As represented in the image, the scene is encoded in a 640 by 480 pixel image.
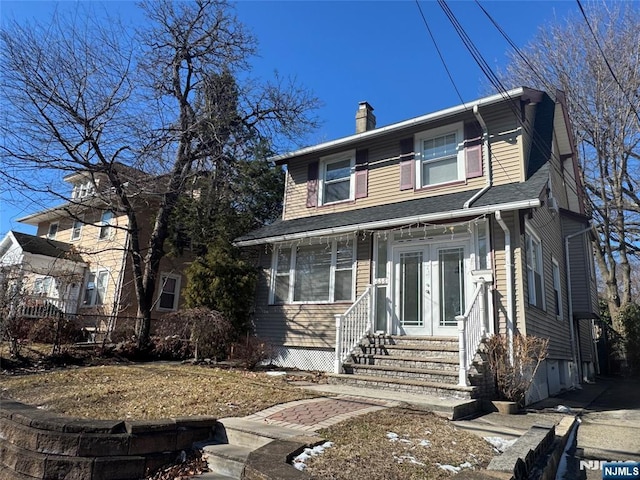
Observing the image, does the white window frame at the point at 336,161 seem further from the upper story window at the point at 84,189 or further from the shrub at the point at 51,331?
the shrub at the point at 51,331

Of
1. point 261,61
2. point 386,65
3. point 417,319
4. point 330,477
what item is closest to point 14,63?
point 261,61

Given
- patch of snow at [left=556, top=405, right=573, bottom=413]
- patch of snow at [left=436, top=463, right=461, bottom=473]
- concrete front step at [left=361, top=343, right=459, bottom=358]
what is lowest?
patch of snow at [left=556, top=405, right=573, bottom=413]

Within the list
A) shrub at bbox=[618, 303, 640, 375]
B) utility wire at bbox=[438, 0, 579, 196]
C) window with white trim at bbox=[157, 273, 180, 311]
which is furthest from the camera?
window with white trim at bbox=[157, 273, 180, 311]

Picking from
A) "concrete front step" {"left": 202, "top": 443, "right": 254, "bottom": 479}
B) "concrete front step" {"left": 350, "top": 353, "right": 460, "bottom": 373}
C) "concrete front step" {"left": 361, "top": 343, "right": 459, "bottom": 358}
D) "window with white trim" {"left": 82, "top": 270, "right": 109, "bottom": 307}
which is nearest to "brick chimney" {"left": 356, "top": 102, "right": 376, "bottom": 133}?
"concrete front step" {"left": 361, "top": 343, "right": 459, "bottom": 358}

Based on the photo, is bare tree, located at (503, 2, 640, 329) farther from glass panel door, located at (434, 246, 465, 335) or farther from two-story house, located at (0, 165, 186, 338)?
two-story house, located at (0, 165, 186, 338)

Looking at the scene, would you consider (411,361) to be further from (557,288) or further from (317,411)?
(557,288)

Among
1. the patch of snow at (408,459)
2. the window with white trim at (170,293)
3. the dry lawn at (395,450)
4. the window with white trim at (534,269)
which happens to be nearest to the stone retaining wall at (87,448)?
the dry lawn at (395,450)

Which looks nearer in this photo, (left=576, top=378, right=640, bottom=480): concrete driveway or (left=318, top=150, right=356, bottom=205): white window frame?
(left=576, top=378, right=640, bottom=480): concrete driveway

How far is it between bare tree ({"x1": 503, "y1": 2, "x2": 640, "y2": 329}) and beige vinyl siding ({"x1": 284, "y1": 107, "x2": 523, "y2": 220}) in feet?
30.6

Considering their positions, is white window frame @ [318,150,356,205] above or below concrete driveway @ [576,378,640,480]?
above

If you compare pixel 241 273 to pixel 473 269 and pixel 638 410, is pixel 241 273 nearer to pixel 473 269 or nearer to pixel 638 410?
pixel 473 269

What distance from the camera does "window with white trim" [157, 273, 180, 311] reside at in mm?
17312

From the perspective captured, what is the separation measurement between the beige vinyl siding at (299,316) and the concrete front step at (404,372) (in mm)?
1858

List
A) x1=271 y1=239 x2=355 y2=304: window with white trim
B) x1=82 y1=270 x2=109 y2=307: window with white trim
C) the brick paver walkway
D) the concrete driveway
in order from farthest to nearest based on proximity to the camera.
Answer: x1=82 y1=270 x2=109 y2=307: window with white trim → x1=271 y1=239 x2=355 y2=304: window with white trim → the concrete driveway → the brick paver walkway
